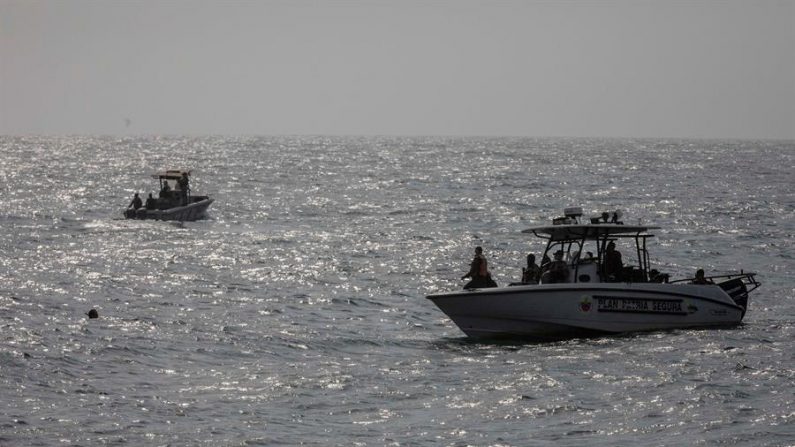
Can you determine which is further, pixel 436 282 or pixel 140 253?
pixel 140 253

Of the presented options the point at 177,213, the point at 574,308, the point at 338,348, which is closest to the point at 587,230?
the point at 574,308

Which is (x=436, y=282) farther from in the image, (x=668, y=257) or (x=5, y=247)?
(x=5, y=247)

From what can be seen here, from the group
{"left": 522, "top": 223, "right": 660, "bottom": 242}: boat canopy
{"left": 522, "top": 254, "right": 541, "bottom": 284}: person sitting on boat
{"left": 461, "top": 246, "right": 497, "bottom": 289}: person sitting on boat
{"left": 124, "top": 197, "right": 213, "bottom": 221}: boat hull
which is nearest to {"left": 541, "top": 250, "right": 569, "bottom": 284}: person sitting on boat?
{"left": 522, "top": 254, "right": 541, "bottom": 284}: person sitting on boat

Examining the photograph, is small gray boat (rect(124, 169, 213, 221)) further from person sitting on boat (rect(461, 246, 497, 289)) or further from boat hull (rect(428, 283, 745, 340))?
boat hull (rect(428, 283, 745, 340))

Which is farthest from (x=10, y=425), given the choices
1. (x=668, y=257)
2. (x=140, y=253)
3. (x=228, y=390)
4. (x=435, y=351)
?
(x=668, y=257)

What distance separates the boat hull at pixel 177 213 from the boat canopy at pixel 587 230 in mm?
33815

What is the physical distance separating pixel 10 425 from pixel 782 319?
62.6 ft

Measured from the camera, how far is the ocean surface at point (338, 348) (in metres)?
21.0

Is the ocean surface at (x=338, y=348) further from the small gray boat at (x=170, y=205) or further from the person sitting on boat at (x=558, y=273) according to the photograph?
the person sitting on boat at (x=558, y=273)

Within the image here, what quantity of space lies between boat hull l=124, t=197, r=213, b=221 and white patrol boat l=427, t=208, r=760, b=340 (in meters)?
33.8

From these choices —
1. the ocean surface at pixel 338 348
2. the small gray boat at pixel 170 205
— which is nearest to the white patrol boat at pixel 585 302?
the ocean surface at pixel 338 348

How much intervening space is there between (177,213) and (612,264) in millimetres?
35113

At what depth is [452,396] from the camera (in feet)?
75.9

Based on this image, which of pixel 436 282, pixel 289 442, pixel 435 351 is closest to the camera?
pixel 289 442
